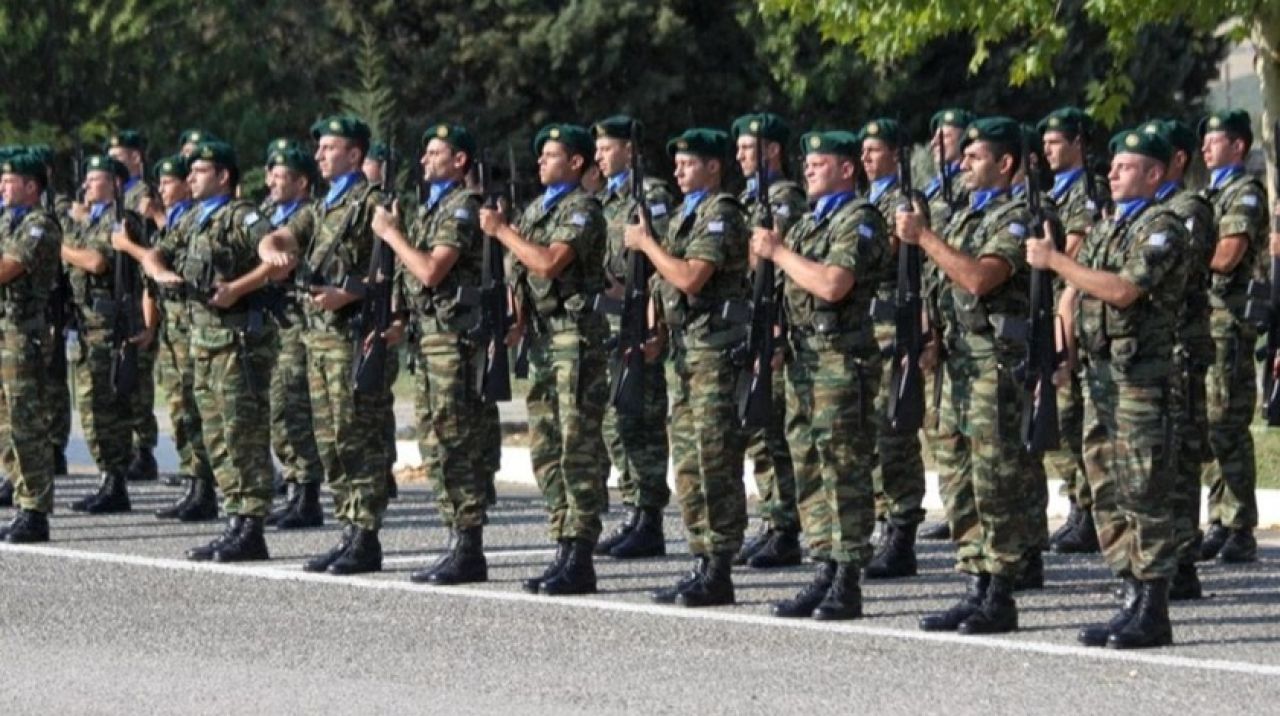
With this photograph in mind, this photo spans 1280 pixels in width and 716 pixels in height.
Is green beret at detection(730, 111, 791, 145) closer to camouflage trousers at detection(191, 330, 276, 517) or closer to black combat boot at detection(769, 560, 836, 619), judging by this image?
black combat boot at detection(769, 560, 836, 619)

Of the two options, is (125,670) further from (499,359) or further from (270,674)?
(499,359)

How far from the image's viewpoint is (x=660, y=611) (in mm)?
11711

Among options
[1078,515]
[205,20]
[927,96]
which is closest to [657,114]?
[927,96]

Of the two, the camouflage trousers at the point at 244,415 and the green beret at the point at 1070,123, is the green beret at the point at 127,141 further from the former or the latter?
the green beret at the point at 1070,123

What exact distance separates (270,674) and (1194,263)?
3622 millimetres

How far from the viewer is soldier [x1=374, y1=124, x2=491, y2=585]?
40.7 ft

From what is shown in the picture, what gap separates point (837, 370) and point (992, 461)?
72 centimetres

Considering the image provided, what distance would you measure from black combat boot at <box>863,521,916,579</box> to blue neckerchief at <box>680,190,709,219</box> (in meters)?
1.85

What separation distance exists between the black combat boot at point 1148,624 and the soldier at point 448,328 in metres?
3.11

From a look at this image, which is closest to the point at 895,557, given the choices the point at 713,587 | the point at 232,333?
the point at 713,587

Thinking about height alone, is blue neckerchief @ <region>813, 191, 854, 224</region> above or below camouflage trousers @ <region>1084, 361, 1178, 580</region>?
above

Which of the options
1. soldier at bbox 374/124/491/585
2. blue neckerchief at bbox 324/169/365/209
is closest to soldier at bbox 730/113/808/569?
soldier at bbox 374/124/491/585

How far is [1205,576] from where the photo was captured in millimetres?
12547

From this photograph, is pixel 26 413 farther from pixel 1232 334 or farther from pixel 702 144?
pixel 1232 334
